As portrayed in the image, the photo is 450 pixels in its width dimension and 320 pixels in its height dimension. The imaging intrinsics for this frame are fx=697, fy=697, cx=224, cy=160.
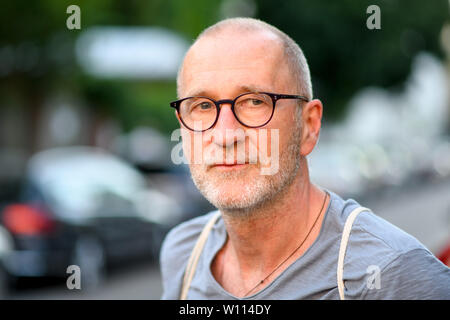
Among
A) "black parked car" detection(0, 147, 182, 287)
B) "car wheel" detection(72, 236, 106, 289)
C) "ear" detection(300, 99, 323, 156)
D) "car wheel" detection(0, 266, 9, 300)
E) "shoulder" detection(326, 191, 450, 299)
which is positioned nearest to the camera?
"shoulder" detection(326, 191, 450, 299)

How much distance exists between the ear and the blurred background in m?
1.10

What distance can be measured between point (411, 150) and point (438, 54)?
242 inches

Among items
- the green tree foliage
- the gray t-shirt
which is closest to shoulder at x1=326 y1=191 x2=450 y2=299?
the gray t-shirt

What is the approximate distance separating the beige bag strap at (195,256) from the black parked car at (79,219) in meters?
6.60

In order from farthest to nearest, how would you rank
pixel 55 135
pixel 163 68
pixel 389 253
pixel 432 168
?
pixel 163 68, pixel 432 168, pixel 55 135, pixel 389 253

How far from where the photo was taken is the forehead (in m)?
1.98

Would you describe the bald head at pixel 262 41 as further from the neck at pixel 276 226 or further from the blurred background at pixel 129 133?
the blurred background at pixel 129 133

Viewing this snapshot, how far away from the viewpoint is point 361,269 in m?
1.83

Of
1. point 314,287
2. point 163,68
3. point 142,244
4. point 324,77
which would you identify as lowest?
point 142,244

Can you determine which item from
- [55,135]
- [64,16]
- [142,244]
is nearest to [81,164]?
[142,244]

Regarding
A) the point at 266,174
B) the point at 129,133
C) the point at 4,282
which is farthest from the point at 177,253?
the point at 129,133

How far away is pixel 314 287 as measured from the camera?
1890 millimetres

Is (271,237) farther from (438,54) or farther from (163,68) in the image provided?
(163,68)

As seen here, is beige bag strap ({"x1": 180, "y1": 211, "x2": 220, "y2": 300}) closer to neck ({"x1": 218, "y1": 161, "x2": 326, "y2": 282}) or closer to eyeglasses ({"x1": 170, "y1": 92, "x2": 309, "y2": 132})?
neck ({"x1": 218, "y1": 161, "x2": 326, "y2": 282})
